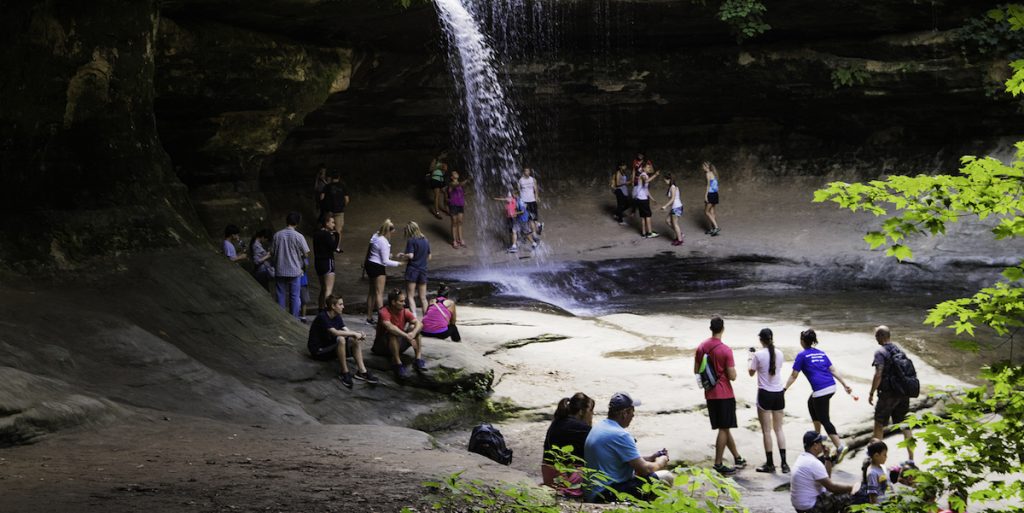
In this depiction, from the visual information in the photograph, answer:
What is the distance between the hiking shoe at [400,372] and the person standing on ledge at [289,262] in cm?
282

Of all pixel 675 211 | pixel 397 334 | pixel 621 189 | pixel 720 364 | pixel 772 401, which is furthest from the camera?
pixel 621 189

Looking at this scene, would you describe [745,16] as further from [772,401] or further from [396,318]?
[772,401]

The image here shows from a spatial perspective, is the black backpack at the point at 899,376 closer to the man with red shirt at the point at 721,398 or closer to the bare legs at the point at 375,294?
the man with red shirt at the point at 721,398

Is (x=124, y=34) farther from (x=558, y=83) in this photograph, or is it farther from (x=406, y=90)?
(x=558, y=83)

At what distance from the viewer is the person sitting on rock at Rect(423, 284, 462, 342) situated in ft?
44.3

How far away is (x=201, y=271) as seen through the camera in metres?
12.2

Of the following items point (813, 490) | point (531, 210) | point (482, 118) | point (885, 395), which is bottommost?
point (813, 490)

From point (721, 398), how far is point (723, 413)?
0.50 feet

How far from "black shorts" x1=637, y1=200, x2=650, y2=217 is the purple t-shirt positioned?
40.1ft

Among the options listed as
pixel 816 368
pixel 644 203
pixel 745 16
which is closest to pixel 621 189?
pixel 644 203

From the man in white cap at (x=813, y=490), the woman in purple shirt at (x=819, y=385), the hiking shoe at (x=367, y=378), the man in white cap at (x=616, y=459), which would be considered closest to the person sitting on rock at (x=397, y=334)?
the hiking shoe at (x=367, y=378)

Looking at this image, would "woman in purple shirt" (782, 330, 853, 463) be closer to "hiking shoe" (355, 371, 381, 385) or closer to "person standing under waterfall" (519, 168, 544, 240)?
"hiking shoe" (355, 371, 381, 385)

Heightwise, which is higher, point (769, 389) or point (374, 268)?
point (374, 268)

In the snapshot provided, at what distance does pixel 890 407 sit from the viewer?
10.8 meters
